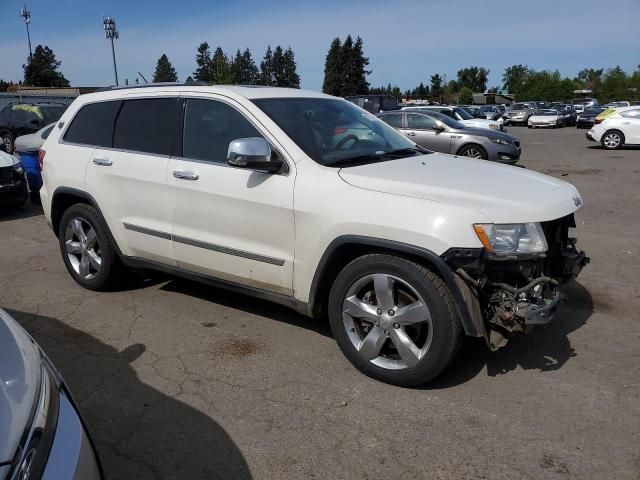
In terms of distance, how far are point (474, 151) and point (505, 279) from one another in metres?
11.2

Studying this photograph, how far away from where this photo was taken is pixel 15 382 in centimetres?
185

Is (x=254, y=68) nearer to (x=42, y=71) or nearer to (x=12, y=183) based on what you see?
(x=42, y=71)

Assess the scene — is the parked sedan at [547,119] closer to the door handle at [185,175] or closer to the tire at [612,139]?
the tire at [612,139]

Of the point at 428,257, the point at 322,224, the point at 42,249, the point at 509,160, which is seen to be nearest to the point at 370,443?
the point at 428,257

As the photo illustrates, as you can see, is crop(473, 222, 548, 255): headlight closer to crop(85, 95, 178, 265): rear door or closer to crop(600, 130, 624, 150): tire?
crop(85, 95, 178, 265): rear door

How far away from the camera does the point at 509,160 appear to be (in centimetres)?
1419

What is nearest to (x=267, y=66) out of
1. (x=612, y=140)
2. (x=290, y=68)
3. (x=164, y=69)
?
(x=290, y=68)

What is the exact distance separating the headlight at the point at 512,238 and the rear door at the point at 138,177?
242 centimetres

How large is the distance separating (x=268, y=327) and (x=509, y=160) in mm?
11494

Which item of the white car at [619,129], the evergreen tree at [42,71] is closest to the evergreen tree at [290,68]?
the evergreen tree at [42,71]

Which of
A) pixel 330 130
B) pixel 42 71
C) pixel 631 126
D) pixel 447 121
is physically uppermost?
pixel 42 71

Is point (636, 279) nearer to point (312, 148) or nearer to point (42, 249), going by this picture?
point (312, 148)

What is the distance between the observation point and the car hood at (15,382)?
163 centimetres

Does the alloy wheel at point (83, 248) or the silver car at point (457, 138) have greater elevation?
the silver car at point (457, 138)
